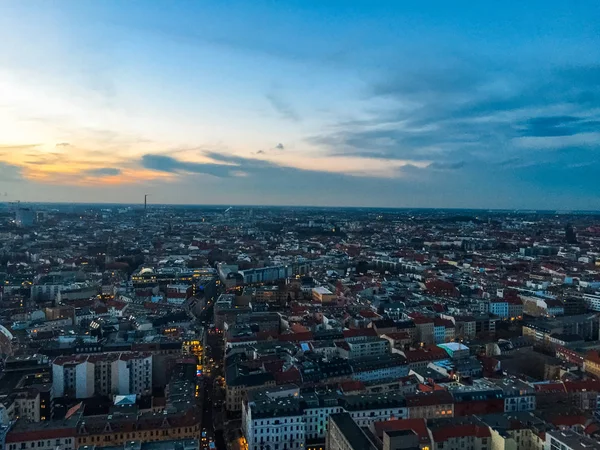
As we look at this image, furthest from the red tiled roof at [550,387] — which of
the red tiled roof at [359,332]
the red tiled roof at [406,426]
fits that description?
the red tiled roof at [359,332]

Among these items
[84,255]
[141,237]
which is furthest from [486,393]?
[141,237]

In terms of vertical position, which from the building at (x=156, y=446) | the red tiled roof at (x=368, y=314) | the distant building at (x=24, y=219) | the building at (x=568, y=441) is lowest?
the red tiled roof at (x=368, y=314)

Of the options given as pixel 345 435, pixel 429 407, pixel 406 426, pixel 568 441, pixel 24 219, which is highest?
pixel 24 219

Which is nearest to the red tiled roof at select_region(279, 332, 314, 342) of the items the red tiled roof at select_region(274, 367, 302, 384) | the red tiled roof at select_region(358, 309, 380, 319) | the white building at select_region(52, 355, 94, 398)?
the red tiled roof at select_region(274, 367, 302, 384)

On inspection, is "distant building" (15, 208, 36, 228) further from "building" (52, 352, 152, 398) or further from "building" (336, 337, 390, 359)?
A: "building" (336, 337, 390, 359)

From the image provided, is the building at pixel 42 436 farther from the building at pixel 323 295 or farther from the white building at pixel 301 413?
the building at pixel 323 295

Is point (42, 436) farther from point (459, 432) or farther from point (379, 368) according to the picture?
point (379, 368)

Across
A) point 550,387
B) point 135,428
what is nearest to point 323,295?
point 550,387
